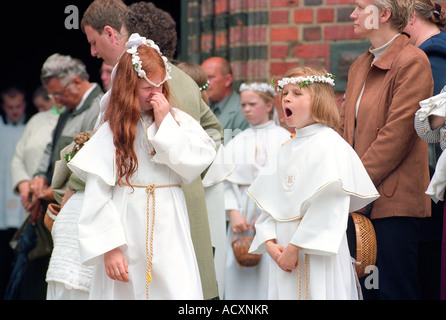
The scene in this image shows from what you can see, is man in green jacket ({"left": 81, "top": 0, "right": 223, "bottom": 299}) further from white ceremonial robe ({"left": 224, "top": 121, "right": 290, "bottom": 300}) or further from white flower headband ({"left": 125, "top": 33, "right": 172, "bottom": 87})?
white ceremonial robe ({"left": 224, "top": 121, "right": 290, "bottom": 300})

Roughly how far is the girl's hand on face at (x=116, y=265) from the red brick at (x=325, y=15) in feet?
10.0

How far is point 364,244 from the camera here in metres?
3.80

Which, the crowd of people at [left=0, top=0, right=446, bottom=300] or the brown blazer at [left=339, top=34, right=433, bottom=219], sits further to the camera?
the brown blazer at [left=339, top=34, right=433, bottom=219]

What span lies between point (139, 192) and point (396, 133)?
139cm

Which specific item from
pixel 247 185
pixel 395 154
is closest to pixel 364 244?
pixel 395 154

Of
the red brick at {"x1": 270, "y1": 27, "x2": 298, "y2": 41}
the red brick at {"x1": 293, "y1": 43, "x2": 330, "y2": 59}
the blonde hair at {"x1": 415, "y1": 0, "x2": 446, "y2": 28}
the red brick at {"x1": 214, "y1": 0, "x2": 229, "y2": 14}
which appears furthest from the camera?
the red brick at {"x1": 214, "y1": 0, "x2": 229, "y2": 14}

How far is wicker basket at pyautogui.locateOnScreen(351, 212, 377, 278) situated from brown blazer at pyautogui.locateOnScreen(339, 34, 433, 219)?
17 cm

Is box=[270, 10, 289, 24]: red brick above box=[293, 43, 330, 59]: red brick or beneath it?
above

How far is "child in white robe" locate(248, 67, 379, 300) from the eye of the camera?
3.60 metres

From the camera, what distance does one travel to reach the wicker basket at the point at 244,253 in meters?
5.57

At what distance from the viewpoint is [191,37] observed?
6434 mm

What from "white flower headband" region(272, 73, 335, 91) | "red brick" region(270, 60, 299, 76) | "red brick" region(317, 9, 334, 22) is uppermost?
"red brick" region(317, 9, 334, 22)

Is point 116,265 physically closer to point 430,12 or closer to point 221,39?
point 430,12

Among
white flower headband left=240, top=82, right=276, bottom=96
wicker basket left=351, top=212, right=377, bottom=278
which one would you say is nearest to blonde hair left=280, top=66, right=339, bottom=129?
wicker basket left=351, top=212, right=377, bottom=278
